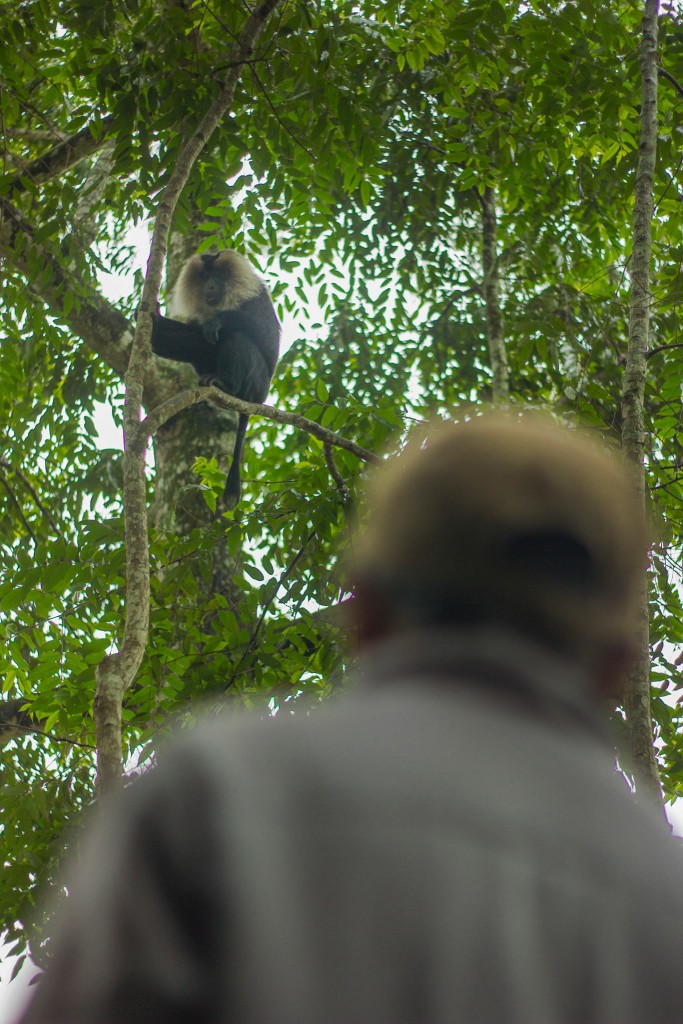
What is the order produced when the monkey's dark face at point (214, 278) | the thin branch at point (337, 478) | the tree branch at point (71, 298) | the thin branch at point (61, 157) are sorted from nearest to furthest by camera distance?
1. the thin branch at point (337, 478)
2. the tree branch at point (71, 298)
3. the thin branch at point (61, 157)
4. the monkey's dark face at point (214, 278)

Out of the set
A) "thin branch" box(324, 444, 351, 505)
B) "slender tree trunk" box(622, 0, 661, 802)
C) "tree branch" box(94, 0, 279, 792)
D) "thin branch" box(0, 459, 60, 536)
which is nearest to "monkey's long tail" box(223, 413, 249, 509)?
"thin branch" box(0, 459, 60, 536)

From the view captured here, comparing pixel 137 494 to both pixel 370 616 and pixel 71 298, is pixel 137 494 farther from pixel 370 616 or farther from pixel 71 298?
pixel 370 616

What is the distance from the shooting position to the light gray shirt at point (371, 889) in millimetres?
569

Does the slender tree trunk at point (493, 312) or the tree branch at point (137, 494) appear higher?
the slender tree trunk at point (493, 312)

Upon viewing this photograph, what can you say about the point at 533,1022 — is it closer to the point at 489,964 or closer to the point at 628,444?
the point at 489,964

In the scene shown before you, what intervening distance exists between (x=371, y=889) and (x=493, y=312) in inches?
151

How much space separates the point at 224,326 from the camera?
5.90m

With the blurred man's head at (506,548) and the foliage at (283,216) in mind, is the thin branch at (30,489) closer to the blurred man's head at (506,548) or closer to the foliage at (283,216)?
the foliage at (283,216)

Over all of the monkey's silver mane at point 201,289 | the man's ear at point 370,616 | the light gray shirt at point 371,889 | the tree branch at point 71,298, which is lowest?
the light gray shirt at point 371,889

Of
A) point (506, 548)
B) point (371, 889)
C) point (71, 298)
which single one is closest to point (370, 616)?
point (506, 548)

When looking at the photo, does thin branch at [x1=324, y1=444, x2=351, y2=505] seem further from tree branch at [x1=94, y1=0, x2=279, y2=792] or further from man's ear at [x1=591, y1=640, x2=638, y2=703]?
man's ear at [x1=591, y1=640, x2=638, y2=703]

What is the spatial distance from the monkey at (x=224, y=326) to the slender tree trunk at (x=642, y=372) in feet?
9.80

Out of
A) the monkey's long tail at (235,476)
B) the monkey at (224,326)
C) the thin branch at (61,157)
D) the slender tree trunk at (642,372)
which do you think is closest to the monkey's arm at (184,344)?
the monkey at (224,326)

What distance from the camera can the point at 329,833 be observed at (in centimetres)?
61
